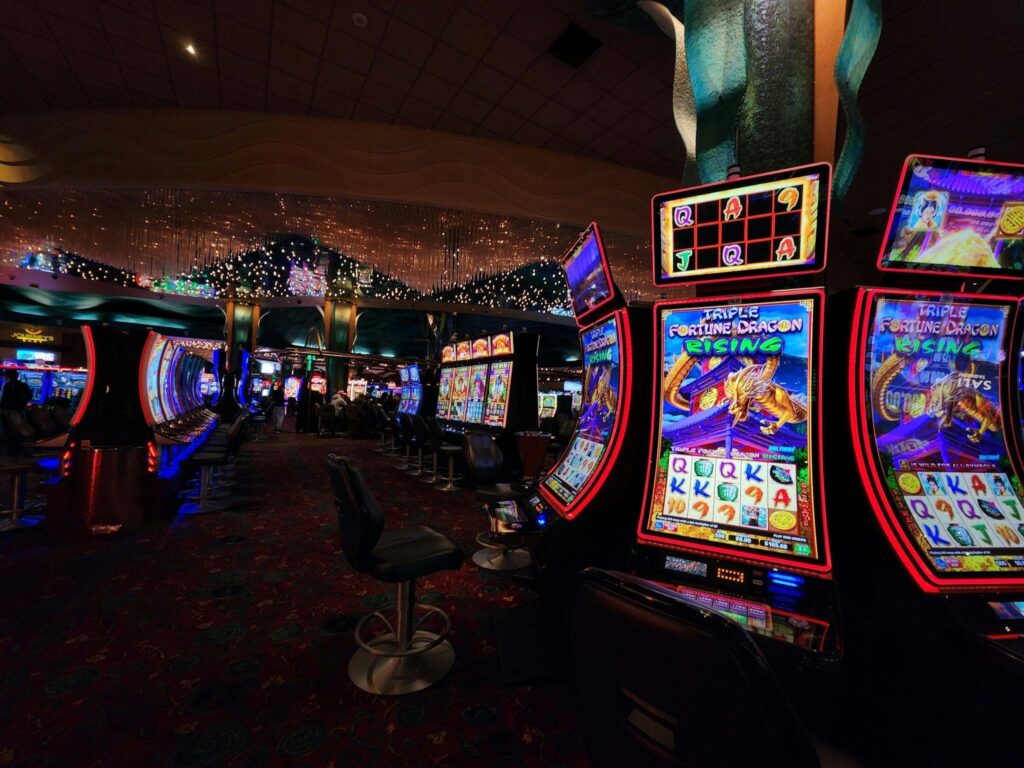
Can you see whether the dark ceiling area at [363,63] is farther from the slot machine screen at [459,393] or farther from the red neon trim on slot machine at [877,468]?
the red neon trim on slot machine at [877,468]

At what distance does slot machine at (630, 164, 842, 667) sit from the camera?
123 cm

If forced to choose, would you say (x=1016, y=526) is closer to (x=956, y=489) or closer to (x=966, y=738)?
(x=956, y=489)

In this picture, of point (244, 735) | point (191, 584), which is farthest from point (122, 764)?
point (191, 584)

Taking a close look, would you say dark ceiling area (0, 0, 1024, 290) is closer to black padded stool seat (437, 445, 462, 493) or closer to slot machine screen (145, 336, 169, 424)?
slot machine screen (145, 336, 169, 424)

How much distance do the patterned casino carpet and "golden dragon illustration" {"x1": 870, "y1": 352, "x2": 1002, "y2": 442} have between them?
1583 millimetres

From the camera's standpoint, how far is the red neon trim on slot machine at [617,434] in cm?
168

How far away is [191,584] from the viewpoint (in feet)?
8.75

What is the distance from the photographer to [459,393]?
685 cm

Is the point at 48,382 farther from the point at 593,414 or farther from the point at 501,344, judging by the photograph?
the point at 593,414

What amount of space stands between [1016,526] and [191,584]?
3744 millimetres

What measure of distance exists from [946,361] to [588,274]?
1.26 metres

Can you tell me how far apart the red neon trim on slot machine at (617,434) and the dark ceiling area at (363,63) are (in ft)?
10.7

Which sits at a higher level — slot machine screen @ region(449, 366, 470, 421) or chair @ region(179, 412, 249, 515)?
slot machine screen @ region(449, 366, 470, 421)

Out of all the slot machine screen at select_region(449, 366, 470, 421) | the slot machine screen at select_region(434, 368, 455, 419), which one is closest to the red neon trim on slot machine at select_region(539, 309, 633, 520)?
the slot machine screen at select_region(449, 366, 470, 421)
